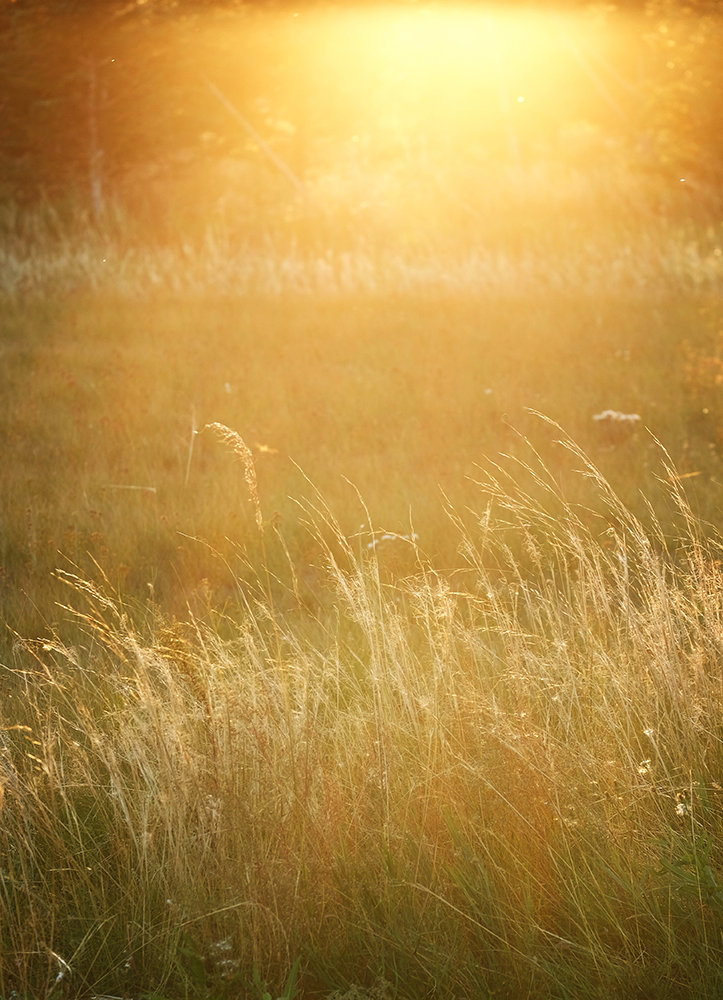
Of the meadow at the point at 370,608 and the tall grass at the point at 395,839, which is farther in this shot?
the meadow at the point at 370,608

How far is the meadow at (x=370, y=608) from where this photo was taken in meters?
2.75

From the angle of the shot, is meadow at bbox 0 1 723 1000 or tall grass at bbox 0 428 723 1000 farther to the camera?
meadow at bbox 0 1 723 1000

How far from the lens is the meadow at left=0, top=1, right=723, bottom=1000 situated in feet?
9.01

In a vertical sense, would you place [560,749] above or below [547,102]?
below

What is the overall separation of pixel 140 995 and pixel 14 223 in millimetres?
15708

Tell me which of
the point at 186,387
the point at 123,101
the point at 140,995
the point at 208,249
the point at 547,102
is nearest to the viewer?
the point at 140,995

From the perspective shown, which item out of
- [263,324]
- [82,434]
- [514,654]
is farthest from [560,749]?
[263,324]

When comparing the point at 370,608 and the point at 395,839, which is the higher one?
the point at 370,608

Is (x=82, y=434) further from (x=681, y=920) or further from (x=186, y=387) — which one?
(x=681, y=920)

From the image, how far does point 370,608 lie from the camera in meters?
4.02

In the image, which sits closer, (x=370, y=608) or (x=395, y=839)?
(x=395, y=839)

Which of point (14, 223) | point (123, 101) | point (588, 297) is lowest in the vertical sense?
point (588, 297)

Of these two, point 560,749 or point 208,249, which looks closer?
point 560,749

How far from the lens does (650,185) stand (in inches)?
568
